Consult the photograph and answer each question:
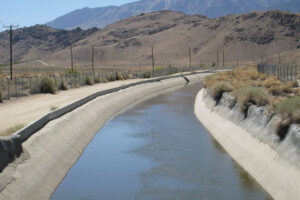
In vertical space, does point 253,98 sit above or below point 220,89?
below

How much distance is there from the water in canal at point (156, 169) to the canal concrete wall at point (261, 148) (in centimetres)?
45

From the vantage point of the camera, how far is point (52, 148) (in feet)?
72.9

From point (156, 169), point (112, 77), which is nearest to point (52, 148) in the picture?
point (156, 169)

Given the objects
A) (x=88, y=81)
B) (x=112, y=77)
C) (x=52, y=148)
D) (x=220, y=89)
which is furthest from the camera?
(x=112, y=77)

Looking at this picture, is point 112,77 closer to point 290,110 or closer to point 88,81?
point 88,81

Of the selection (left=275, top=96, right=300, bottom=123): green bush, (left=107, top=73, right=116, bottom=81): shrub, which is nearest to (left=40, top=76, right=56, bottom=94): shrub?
(left=107, top=73, right=116, bottom=81): shrub

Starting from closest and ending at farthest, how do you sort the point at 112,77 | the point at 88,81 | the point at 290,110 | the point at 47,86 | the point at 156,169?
the point at 290,110, the point at 156,169, the point at 47,86, the point at 88,81, the point at 112,77

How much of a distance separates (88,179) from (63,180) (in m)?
1.00

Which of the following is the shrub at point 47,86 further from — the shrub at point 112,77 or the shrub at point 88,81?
the shrub at point 112,77

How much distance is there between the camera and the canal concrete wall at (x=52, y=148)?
633 inches

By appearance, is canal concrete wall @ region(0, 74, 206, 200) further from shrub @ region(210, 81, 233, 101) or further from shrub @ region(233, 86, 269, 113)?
shrub @ region(233, 86, 269, 113)

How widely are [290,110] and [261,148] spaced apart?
218cm

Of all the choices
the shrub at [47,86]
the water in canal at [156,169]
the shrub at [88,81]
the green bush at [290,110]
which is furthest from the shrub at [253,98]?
the shrub at [88,81]

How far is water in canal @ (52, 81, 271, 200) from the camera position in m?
18.4
